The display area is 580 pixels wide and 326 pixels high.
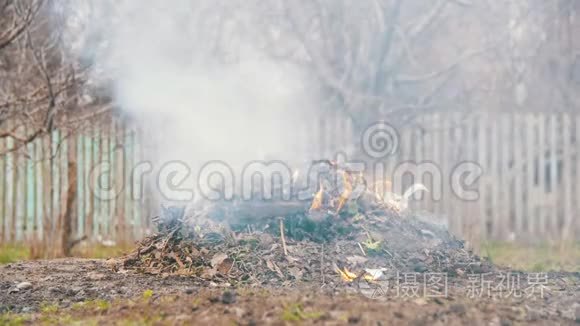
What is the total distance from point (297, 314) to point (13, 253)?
6431 millimetres

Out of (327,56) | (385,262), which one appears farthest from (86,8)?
(385,262)

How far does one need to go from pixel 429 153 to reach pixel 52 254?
5577mm

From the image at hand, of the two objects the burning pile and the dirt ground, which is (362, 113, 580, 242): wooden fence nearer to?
the burning pile

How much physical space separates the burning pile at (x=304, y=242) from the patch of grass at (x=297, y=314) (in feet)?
5.34

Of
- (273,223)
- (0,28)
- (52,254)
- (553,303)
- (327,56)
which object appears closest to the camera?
(553,303)

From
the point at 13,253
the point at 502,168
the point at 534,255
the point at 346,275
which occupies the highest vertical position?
the point at 502,168

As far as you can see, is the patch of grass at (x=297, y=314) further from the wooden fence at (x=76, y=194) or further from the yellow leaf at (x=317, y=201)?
the wooden fence at (x=76, y=194)

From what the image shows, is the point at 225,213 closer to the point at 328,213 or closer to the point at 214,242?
the point at 214,242

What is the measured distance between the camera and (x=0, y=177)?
34.1 feet

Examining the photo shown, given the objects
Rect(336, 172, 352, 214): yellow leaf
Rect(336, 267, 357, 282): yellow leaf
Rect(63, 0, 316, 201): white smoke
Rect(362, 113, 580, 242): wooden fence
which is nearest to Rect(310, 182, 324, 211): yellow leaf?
Rect(336, 172, 352, 214): yellow leaf

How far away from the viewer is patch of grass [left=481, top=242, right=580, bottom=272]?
848 cm

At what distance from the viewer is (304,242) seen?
22.8 ft

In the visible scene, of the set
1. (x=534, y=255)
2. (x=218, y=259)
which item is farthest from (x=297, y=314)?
(x=534, y=255)

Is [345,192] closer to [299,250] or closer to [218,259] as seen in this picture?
[299,250]
